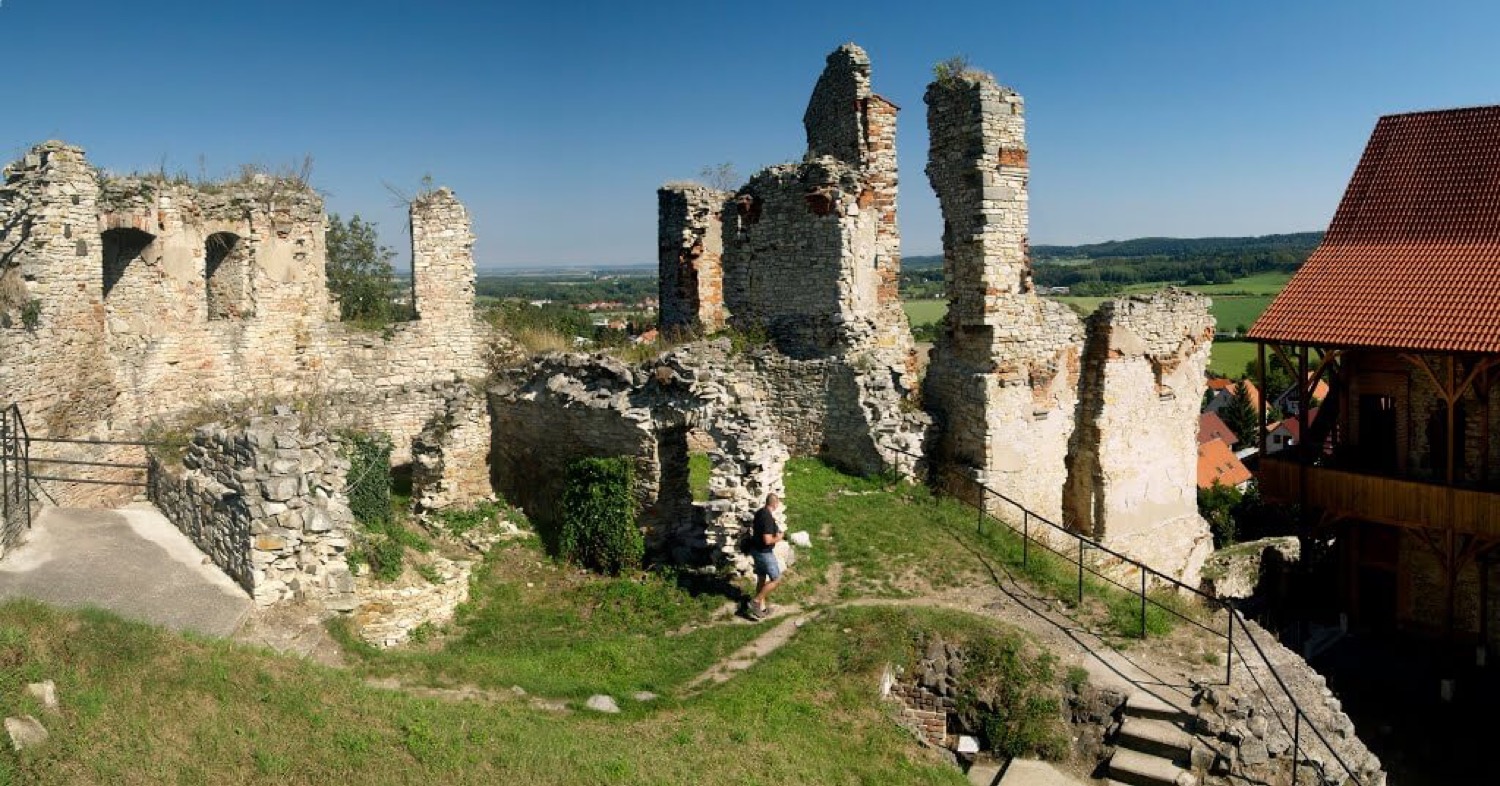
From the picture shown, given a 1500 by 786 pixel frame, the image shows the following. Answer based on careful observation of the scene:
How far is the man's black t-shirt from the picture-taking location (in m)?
11.5

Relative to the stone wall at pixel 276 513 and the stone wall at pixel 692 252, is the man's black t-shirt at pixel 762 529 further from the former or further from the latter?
the stone wall at pixel 692 252

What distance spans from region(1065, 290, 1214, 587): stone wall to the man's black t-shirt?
7.25 m

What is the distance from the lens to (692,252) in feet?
59.5

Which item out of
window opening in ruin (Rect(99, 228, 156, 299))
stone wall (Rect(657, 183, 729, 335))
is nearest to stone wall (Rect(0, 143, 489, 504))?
window opening in ruin (Rect(99, 228, 156, 299))

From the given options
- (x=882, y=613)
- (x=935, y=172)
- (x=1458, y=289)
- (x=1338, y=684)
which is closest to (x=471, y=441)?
(x=882, y=613)

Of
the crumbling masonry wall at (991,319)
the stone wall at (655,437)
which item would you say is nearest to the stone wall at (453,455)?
the stone wall at (655,437)

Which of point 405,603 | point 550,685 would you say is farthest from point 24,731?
point 405,603

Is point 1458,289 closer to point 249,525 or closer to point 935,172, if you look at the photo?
point 935,172

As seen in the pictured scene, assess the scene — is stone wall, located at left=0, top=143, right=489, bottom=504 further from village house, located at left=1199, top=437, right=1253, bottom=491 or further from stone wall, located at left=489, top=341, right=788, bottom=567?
village house, located at left=1199, top=437, right=1253, bottom=491

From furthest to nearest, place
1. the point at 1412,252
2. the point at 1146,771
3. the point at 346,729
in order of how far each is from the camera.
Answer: the point at 1412,252
the point at 1146,771
the point at 346,729

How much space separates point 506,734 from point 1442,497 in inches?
697

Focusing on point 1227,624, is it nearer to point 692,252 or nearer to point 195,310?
point 692,252

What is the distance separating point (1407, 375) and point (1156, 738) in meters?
14.2

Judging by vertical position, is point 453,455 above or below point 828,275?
below
